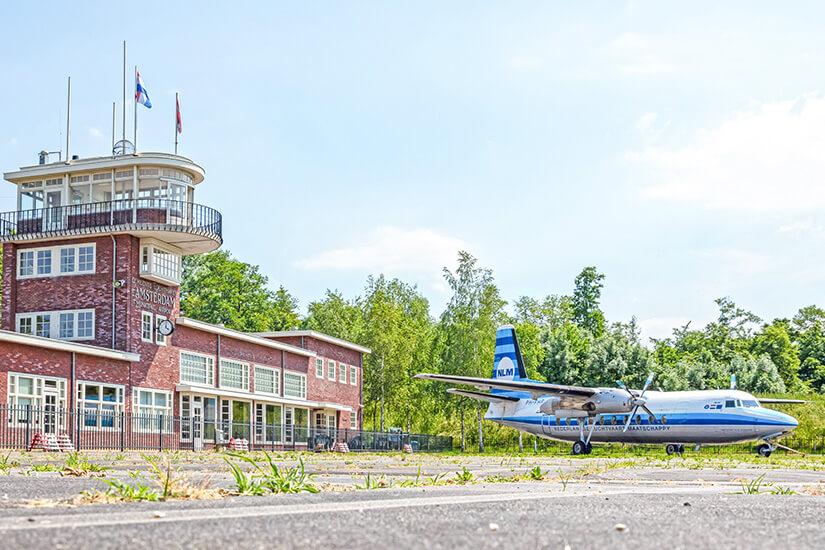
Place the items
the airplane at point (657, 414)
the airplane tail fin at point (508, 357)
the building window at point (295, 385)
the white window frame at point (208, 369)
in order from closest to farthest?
1. the airplane at point (657, 414)
2. the white window frame at point (208, 369)
3. the airplane tail fin at point (508, 357)
4. the building window at point (295, 385)

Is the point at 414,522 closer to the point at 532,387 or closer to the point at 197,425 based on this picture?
the point at 532,387

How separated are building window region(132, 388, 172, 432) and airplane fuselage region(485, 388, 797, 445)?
14.7 m

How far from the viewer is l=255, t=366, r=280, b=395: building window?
42.0 m

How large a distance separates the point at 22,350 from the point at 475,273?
31.7 meters

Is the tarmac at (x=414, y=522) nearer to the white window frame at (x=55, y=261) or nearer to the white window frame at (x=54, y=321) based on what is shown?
the white window frame at (x=54, y=321)

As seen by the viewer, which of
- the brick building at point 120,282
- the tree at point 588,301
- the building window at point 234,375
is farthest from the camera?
the tree at point 588,301

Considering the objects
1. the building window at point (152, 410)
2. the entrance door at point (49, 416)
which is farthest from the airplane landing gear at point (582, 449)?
the entrance door at point (49, 416)

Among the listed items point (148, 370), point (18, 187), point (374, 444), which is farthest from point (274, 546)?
point (374, 444)

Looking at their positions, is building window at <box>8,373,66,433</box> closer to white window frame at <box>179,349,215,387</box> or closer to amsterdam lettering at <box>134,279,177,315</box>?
amsterdam lettering at <box>134,279,177,315</box>

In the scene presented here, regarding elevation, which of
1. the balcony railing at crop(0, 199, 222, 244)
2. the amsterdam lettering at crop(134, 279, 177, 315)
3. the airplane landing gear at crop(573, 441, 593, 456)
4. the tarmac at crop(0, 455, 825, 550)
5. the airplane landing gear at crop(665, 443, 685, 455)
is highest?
the balcony railing at crop(0, 199, 222, 244)

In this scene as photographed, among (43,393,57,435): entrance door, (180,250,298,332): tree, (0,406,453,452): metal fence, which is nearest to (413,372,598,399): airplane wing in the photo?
(0,406,453,452): metal fence

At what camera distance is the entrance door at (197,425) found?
3548 centimetres

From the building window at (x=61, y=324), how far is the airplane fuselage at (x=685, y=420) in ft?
59.1

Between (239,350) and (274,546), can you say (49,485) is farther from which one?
(239,350)
